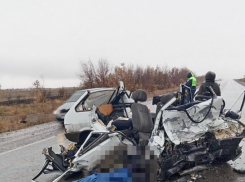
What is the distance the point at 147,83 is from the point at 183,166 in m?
31.1

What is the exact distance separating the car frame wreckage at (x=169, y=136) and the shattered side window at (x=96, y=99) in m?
0.48

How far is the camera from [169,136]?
410cm

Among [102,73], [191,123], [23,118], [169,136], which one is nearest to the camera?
[169,136]

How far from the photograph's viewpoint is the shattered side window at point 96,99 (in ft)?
17.8

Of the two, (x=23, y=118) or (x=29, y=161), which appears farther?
(x=23, y=118)

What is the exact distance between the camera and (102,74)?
2395cm

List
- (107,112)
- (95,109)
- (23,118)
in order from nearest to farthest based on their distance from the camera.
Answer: (95,109), (107,112), (23,118)

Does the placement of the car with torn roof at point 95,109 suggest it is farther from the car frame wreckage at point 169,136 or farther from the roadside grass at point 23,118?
the roadside grass at point 23,118

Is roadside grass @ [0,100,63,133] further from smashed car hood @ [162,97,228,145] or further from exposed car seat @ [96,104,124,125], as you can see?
smashed car hood @ [162,97,228,145]

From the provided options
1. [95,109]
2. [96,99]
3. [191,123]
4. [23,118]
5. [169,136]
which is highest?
[96,99]

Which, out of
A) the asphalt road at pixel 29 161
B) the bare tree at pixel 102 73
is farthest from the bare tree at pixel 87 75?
the asphalt road at pixel 29 161

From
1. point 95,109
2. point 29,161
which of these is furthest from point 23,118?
point 95,109

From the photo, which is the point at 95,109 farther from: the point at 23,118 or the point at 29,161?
the point at 23,118

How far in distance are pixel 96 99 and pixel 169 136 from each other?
2.26 metres
